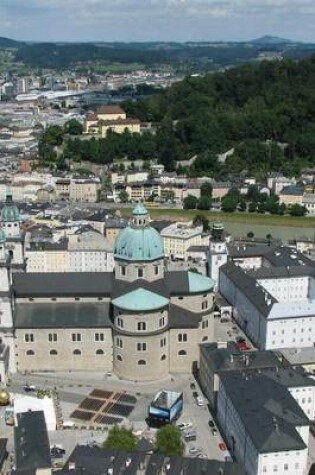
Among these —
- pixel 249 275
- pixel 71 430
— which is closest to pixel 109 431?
pixel 71 430

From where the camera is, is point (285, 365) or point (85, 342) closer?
point (285, 365)

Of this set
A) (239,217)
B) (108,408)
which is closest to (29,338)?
(108,408)

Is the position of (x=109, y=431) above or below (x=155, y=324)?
below

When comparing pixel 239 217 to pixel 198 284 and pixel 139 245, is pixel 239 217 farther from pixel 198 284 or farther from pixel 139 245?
pixel 139 245

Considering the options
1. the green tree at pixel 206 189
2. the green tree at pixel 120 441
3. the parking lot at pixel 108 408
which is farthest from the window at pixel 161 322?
the green tree at pixel 206 189

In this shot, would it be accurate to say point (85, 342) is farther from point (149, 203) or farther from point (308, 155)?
point (308, 155)

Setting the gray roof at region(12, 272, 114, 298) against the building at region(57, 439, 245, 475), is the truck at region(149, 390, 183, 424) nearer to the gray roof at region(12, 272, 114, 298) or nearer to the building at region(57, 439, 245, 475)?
the building at region(57, 439, 245, 475)
